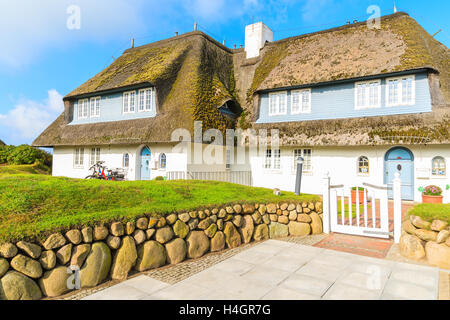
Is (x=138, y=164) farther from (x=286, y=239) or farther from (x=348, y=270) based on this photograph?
(x=348, y=270)

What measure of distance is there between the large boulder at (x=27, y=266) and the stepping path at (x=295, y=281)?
864mm

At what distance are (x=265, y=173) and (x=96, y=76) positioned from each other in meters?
14.2

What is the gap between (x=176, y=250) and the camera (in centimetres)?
592

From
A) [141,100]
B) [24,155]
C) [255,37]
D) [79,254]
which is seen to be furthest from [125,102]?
[79,254]

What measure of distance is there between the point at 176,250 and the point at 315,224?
14.1 ft

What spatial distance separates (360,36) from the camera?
54.7 feet

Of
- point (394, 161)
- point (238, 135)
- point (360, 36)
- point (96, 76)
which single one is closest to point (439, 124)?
point (394, 161)

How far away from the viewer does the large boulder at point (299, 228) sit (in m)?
8.15

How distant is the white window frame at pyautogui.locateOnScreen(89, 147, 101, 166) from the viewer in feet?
62.0

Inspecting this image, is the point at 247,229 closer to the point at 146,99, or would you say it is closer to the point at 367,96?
the point at 367,96

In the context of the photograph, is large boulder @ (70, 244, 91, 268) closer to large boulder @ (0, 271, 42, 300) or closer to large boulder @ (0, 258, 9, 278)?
large boulder @ (0, 271, 42, 300)

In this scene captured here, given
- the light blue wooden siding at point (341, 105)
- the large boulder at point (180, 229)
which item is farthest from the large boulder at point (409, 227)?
the light blue wooden siding at point (341, 105)

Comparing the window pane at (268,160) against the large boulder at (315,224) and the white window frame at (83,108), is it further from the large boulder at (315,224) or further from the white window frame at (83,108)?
the white window frame at (83,108)

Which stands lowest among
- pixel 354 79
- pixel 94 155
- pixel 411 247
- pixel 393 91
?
pixel 411 247
